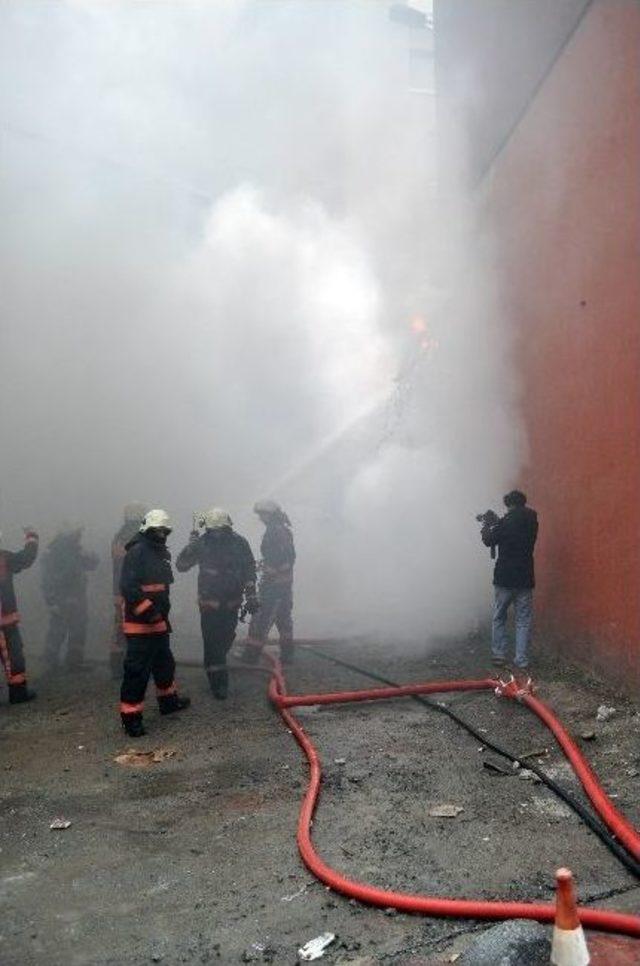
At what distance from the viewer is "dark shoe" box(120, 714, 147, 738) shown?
14.7 ft

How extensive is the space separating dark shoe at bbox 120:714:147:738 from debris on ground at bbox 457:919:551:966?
2.82 metres

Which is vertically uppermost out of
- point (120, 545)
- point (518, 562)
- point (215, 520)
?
point (215, 520)

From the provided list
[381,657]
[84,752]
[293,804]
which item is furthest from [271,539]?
[293,804]

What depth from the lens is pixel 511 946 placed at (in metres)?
2.02

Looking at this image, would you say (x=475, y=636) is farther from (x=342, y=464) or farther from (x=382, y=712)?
(x=342, y=464)

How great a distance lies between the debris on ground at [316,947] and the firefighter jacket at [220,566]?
130 inches

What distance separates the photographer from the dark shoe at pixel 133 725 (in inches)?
176

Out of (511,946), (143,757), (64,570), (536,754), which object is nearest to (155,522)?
(143,757)

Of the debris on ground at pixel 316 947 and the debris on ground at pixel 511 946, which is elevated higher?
the debris on ground at pixel 511 946

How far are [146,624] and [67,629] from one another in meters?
2.77

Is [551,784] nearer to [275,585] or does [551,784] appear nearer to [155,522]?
[155,522]

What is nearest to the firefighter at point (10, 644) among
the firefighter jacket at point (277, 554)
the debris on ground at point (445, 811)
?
the firefighter jacket at point (277, 554)

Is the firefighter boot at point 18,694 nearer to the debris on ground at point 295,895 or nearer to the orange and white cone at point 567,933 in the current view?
the debris on ground at point 295,895

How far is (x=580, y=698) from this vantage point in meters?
4.74
